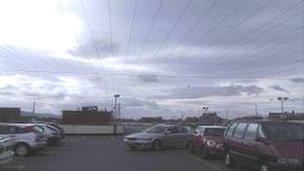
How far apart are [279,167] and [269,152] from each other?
2.45 ft

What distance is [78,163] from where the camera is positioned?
2383cm

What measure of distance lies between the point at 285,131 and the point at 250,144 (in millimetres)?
1144

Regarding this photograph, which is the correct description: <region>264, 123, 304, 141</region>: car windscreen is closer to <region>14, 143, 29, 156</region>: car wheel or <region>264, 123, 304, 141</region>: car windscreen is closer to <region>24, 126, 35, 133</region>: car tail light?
<region>14, 143, 29, 156</region>: car wheel

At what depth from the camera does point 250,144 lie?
1869 cm

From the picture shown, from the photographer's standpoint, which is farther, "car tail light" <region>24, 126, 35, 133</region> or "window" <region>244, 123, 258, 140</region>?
"car tail light" <region>24, 126, 35, 133</region>

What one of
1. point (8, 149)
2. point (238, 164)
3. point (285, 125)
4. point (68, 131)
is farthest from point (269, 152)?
point (68, 131)

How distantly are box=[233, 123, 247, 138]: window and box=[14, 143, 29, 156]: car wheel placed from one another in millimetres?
11231

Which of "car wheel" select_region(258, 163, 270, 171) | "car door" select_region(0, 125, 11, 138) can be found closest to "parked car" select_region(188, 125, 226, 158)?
"car wheel" select_region(258, 163, 270, 171)

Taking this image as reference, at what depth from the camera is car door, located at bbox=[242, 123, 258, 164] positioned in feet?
59.9

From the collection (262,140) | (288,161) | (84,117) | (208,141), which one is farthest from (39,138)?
(84,117)

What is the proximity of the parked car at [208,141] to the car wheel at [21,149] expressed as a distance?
316 inches

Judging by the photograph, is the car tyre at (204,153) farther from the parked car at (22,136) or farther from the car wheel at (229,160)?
the parked car at (22,136)

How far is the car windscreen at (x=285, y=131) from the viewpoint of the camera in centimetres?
1784

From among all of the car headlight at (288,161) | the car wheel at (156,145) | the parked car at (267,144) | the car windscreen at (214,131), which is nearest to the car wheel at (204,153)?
the car windscreen at (214,131)
